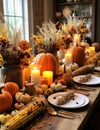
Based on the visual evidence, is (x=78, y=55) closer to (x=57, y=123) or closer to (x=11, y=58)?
(x=11, y=58)

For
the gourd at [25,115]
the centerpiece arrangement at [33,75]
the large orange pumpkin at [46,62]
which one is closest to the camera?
the gourd at [25,115]

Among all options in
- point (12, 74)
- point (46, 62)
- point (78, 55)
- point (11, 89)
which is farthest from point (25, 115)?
point (78, 55)

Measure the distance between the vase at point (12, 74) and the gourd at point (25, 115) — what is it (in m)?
0.32

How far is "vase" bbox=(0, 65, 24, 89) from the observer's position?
1265mm

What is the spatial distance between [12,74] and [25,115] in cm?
42

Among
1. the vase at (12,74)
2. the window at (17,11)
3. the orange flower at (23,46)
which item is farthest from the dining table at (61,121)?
the window at (17,11)

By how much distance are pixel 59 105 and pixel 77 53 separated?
1.06 meters

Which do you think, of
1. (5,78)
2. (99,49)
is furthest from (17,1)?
(5,78)

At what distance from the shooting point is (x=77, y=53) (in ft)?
6.75

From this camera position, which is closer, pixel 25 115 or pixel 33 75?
pixel 25 115

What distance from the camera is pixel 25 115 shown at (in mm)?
902

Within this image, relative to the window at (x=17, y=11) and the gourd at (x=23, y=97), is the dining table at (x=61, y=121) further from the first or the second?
the window at (x=17, y=11)

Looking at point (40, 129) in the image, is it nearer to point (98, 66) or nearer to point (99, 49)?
point (98, 66)

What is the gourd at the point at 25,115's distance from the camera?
2.70ft
